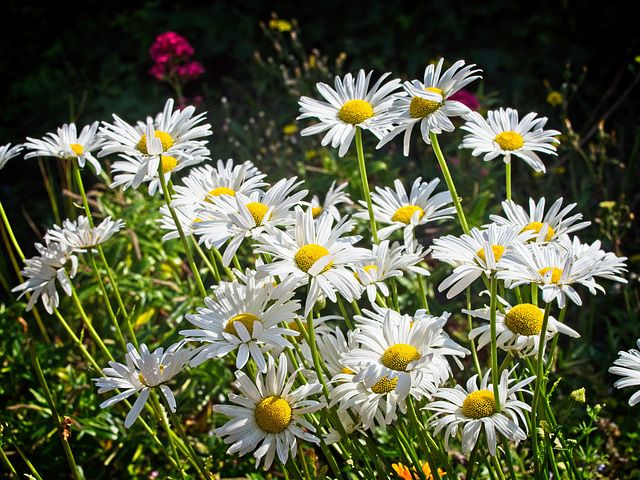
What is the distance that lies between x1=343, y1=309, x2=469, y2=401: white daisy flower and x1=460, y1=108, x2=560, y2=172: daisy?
0.34m

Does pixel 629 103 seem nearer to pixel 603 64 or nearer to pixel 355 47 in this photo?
pixel 603 64

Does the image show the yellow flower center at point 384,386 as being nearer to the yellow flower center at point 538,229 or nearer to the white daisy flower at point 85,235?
the yellow flower center at point 538,229

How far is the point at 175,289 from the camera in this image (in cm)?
195

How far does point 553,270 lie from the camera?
86 centimetres

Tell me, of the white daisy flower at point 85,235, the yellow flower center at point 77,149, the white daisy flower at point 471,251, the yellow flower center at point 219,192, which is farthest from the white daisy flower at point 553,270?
the yellow flower center at point 77,149

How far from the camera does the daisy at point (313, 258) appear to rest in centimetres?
84

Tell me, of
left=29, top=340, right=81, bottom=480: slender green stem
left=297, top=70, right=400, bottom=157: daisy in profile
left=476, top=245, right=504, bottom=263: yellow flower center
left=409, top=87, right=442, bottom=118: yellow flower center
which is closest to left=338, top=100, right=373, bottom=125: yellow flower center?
left=297, top=70, right=400, bottom=157: daisy in profile

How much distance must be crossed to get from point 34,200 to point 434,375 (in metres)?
3.43

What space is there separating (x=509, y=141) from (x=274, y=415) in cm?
65

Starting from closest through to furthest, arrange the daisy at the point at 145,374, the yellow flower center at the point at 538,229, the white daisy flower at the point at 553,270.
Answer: the white daisy flower at the point at 553,270 → the daisy at the point at 145,374 → the yellow flower center at the point at 538,229

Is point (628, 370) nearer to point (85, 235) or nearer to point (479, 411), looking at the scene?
point (479, 411)

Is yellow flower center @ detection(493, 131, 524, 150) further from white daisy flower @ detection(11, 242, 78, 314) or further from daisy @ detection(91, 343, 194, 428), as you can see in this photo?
white daisy flower @ detection(11, 242, 78, 314)

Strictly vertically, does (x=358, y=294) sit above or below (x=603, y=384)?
above

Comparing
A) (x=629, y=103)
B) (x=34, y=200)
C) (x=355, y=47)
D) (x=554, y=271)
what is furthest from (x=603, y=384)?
(x=34, y=200)
